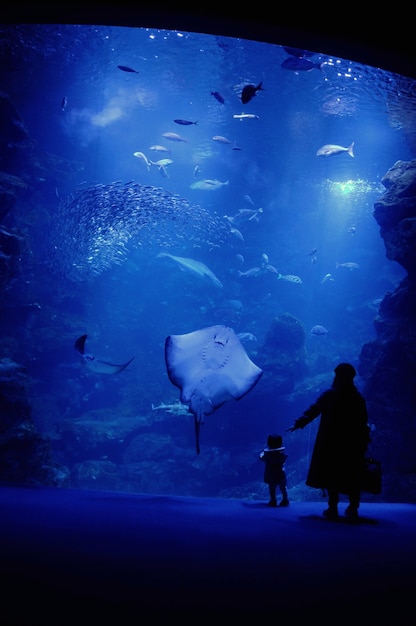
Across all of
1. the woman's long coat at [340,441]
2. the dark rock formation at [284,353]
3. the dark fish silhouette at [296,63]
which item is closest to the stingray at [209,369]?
the woman's long coat at [340,441]

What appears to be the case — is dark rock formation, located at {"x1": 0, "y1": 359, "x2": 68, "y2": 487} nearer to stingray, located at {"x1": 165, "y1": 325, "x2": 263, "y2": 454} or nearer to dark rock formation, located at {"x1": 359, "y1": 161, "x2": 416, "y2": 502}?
stingray, located at {"x1": 165, "y1": 325, "x2": 263, "y2": 454}

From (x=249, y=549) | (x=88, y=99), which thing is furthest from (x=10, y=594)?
(x=88, y=99)

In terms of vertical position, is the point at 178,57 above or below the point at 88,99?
below

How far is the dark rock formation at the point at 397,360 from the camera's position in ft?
24.0

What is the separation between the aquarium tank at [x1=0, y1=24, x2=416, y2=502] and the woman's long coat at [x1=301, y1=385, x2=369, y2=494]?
3.77 feet

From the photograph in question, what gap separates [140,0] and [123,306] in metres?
24.7

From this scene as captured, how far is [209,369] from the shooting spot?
452 cm

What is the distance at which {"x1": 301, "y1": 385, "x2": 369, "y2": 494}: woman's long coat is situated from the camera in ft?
9.98

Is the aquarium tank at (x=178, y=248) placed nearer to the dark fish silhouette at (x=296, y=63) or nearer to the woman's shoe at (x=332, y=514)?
the dark fish silhouette at (x=296, y=63)

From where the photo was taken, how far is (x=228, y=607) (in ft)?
4.35

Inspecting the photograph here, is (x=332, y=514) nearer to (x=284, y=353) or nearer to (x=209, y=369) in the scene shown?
(x=209, y=369)

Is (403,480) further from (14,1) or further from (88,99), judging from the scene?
(88,99)

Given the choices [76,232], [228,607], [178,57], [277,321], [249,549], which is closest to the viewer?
[228,607]

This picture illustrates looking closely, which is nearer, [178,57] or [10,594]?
[10,594]
